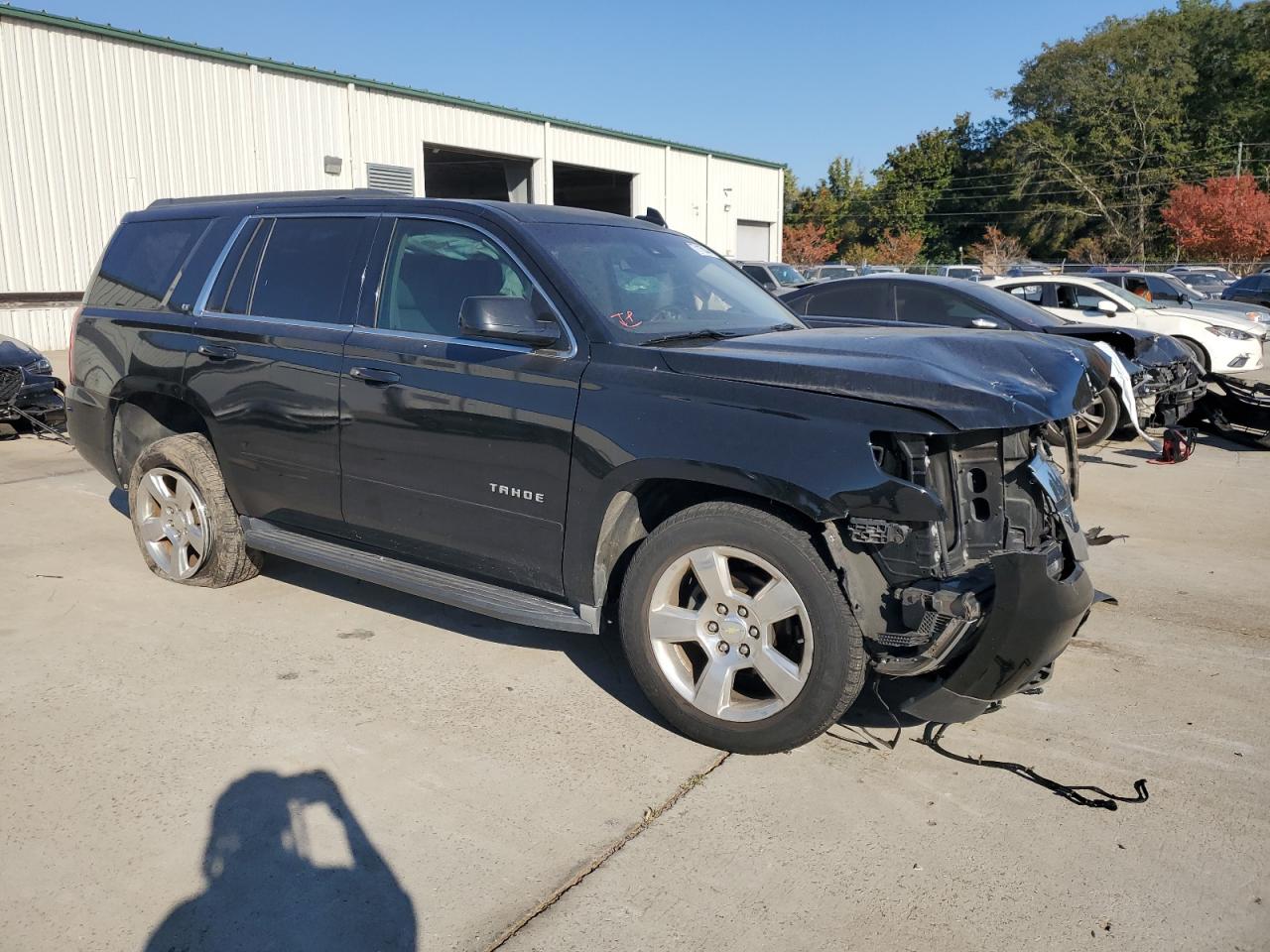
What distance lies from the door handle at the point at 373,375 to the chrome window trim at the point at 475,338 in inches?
6.7

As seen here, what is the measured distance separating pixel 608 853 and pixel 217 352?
327cm

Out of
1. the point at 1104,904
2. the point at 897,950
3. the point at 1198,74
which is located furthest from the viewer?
the point at 1198,74

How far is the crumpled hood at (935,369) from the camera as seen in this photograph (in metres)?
3.19

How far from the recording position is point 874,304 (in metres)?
10.4

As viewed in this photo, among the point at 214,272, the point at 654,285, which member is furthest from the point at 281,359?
the point at 654,285

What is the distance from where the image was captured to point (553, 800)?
10.9ft

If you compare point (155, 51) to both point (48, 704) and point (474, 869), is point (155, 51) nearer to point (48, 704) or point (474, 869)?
point (48, 704)

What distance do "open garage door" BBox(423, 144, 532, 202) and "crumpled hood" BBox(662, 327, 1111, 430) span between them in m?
19.8

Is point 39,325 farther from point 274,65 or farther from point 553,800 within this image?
point 553,800

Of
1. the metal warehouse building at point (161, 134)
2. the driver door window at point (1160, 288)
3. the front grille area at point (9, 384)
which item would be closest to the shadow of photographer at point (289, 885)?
the front grille area at point (9, 384)

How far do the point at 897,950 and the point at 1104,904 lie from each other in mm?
637

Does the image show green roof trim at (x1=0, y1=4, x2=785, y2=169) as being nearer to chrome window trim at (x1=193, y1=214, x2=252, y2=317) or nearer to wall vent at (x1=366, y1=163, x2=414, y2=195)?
wall vent at (x1=366, y1=163, x2=414, y2=195)

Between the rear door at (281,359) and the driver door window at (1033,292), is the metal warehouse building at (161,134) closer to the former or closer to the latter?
the driver door window at (1033,292)

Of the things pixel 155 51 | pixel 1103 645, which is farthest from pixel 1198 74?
pixel 1103 645
